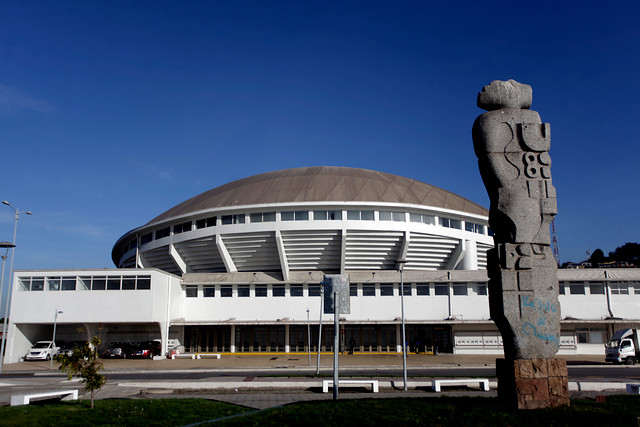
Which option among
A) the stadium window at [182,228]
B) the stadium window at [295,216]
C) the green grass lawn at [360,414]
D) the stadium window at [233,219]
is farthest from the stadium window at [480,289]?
the green grass lawn at [360,414]

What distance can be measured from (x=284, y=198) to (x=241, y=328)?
11910 mm

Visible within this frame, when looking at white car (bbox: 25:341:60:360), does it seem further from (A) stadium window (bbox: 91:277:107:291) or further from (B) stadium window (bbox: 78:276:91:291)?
(A) stadium window (bbox: 91:277:107:291)

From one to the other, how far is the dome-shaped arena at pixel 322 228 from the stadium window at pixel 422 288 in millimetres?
2567

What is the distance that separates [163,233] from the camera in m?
47.7

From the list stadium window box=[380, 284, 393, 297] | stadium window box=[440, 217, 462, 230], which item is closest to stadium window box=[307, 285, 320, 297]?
stadium window box=[380, 284, 393, 297]

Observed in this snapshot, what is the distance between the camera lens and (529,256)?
10539mm

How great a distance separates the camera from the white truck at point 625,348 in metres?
31.9

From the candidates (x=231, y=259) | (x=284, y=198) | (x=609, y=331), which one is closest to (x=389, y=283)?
(x=284, y=198)

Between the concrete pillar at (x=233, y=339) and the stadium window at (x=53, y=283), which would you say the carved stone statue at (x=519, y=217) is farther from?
the stadium window at (x=53, y=283)

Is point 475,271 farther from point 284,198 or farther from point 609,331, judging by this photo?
point 284,198

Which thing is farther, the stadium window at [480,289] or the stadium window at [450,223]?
the stadium window at [450,223]

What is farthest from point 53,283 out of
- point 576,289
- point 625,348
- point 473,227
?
point 576,289

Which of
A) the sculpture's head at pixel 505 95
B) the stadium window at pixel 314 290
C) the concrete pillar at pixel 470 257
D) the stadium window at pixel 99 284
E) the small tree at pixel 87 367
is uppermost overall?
the sculpture's head at pixel 505 95

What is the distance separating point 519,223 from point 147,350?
33491mm
